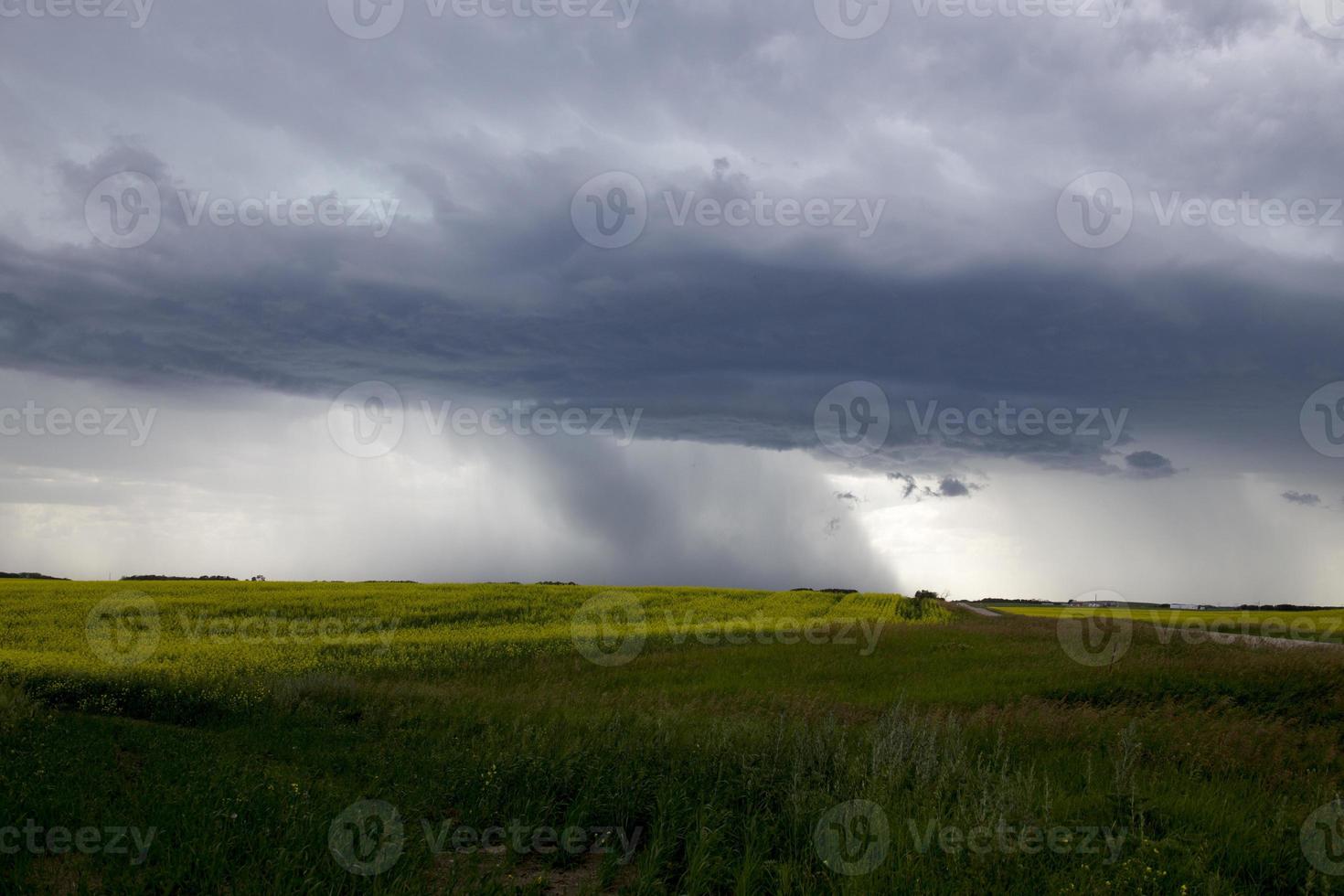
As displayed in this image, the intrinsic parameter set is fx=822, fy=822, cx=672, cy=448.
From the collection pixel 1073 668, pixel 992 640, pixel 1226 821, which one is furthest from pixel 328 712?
pixel 992 640

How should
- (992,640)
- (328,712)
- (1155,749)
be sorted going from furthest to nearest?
(992,640)
(328,712)
(1155,749)

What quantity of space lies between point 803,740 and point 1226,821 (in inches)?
154

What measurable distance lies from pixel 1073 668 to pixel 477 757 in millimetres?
16762

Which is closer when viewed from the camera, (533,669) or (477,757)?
(477,757)

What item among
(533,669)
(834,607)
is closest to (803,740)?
(533,669)

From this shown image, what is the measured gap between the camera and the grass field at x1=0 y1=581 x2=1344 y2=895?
6.27 metres

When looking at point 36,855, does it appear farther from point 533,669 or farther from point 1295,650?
point 1295,650

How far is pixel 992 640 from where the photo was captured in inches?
1101

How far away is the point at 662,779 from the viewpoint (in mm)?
8289

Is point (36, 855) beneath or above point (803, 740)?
beneath

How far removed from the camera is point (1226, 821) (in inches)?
292

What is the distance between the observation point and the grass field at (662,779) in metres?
6.27

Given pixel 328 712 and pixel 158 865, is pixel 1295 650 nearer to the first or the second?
pixel 328 712

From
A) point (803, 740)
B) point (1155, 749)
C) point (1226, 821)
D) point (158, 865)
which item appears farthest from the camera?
point (1155, 749)
